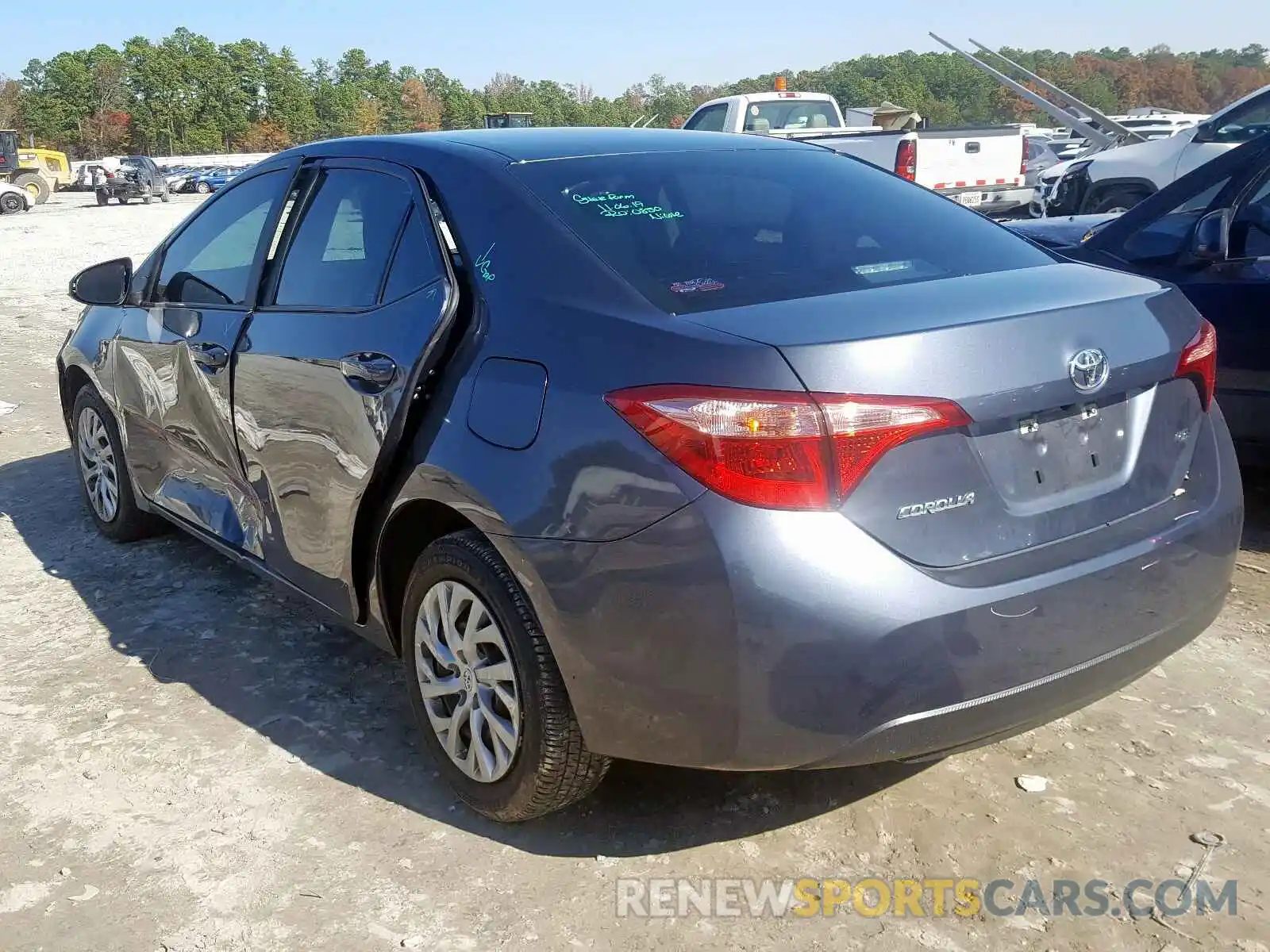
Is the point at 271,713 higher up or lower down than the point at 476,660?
lower down

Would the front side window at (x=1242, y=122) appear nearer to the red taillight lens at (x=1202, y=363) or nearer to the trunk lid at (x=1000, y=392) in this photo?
the red taillight lens at (x=1202, y=363)

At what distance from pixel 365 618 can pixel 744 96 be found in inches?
546

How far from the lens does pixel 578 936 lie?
2578 millimetres

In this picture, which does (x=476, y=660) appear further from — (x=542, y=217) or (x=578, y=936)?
(x=542, y=217)

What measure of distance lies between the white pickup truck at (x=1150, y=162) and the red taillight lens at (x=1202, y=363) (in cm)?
906

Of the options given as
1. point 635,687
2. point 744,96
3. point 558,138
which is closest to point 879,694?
point 635,687

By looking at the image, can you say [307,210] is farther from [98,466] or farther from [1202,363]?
[1202,363]

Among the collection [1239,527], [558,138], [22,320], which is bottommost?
[22,320]

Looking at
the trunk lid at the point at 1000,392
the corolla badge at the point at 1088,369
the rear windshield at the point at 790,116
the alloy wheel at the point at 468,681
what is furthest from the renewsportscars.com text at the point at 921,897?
the rear windshield at the point at 790,116

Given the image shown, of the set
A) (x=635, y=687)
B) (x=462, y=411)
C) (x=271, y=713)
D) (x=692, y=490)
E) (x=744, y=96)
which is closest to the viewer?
(x=692, y=490)

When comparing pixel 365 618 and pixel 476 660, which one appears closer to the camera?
pixel 476 660

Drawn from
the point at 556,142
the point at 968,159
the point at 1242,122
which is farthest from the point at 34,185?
the point at 556,142

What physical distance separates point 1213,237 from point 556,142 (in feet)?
9.15

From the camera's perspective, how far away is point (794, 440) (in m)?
2.28
